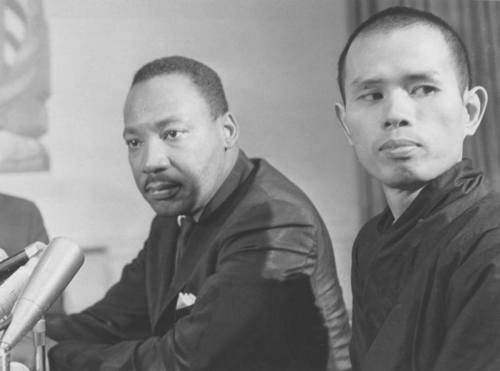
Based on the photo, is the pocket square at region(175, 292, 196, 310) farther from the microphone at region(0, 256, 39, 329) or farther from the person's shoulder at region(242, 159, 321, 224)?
the microphone at region(0, 256, 39, 329)

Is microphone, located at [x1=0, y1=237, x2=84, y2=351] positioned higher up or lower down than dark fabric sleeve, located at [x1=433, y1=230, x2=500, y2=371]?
higher up

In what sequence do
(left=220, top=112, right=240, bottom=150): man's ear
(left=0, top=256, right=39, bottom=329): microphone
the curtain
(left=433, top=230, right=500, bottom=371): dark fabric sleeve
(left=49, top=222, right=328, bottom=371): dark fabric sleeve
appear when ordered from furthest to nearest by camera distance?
Answer: the curtain
(left=220, top=112, right=240, bottom=150): man's ear
(left=49, top=222, right=328, bottom=371): dark fabric sleeve
(left=0, top=256, right=39, bottom=329): microphone
(left=433, top=230, right=500, bottom=371): dark fabric sleeve

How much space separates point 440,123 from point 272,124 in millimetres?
1264

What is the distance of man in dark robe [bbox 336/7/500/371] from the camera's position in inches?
38.7

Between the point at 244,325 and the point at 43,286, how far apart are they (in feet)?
1.83

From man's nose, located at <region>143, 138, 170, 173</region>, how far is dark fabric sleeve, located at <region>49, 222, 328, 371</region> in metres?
0.24

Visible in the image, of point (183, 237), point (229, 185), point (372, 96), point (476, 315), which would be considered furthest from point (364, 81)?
point (183, 237)

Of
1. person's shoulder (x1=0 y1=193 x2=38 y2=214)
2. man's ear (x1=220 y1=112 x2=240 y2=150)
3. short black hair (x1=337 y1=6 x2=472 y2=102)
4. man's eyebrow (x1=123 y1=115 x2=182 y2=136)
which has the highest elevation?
short black hair (x1=337 y1=6 x2=472 y2=102)

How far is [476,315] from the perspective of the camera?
900 mm

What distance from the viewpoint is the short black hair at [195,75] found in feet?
5.66

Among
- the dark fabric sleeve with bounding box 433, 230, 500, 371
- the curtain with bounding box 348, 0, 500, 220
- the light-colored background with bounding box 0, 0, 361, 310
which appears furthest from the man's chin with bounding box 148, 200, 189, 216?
the curtain with bounding box 348, 0, 500, 220

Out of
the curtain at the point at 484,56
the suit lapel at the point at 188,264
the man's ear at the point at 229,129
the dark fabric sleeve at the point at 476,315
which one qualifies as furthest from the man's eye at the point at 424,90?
the curtain at the point at 484,56

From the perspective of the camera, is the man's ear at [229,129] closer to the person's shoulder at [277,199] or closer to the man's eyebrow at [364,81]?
the person's shoulder at [277,199]

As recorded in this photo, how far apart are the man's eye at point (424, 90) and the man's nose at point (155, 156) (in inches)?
27.1
